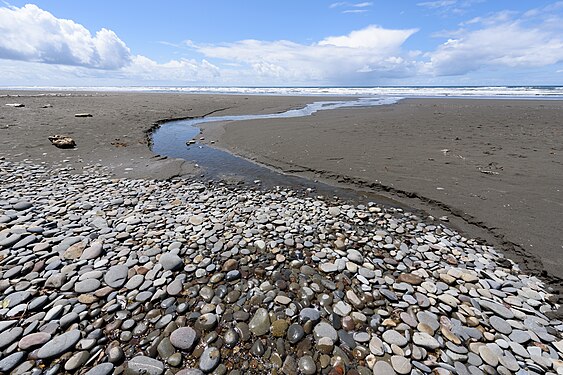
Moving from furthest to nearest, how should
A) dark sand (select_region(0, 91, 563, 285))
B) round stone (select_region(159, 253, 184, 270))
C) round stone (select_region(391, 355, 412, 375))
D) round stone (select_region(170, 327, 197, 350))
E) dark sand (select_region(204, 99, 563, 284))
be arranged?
dark sand (select_region(0, 91, 563, 285)) < dark sand (select_region(204, 99, 563, 284)) < round stone (select_region(159, 253, 184, 270)) < round stone (select_region(170, 327, 197, 350)) < round stone (select_region(391, 355, 412, 375))

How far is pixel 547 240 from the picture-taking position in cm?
473

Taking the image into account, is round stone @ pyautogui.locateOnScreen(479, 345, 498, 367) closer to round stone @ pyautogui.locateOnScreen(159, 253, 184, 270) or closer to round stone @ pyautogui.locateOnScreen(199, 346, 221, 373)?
round stone @ pyautogui.locateOnScreen(199, 346, 221, 373)

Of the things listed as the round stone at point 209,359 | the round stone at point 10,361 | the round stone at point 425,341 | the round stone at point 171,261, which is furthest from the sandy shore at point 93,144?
the round stone at point 425,341

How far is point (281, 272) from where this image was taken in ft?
13.4

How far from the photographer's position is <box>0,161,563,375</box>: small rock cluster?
2.73m

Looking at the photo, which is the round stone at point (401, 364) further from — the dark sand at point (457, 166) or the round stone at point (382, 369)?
the dark sand at point (457, 166)

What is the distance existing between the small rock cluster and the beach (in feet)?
0.07

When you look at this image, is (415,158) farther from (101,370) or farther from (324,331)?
(101,370)

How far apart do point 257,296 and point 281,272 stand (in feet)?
2.08

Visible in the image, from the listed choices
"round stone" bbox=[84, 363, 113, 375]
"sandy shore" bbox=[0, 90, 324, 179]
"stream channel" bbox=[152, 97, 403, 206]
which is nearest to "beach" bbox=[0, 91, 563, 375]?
"round stone" bbox=[84, 363, 113, 375]

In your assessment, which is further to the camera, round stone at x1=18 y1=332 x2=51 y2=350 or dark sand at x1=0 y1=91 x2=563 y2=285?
dark sand at x1=0 y1=91 x2=563 y2=285

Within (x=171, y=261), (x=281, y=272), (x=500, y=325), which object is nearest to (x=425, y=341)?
(x=500, y=325)

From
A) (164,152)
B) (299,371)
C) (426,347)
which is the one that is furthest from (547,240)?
(164,152)

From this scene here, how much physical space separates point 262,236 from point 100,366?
3002 millimetres
